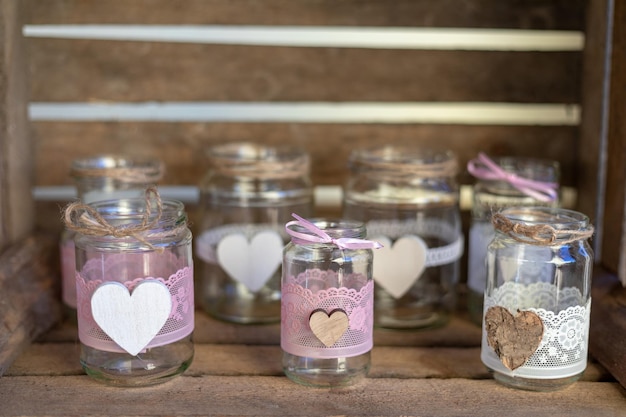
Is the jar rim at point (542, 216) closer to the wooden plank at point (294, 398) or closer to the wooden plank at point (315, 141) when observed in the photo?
the wooden plank at point (294, 398)

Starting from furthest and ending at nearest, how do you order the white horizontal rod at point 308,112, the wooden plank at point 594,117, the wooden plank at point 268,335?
the white horizontal rod at point 308,112 < the wooden plank at point 594,117 < the wooden plank at point 268,335

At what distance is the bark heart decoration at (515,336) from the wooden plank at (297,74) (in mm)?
472

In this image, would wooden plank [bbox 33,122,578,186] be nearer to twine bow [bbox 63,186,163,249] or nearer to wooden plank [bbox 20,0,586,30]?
wooden plank [bbox 20,0,586,30]

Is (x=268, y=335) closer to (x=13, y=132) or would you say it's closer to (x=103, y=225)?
(x=103, y=225)

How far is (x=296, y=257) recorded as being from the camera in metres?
0.91

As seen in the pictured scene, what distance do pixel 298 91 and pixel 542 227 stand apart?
0.52 m

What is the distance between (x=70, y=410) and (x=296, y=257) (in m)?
0.30

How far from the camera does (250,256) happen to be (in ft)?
3.61

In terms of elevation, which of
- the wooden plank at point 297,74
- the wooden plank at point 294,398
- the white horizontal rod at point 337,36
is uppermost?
the white horizontal rod at point 337,36

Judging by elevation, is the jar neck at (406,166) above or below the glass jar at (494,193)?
above

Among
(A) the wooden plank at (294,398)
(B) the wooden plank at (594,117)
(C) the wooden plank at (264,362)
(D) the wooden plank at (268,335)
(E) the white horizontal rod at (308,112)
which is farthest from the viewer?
(E) the white horizontal rod at (308,112)

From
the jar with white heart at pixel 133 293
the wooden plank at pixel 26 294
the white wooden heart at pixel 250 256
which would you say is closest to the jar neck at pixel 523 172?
the white wooden heart at pixel 250 256

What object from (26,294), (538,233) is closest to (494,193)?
(538,233)

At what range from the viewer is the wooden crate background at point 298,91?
3.68 feet
